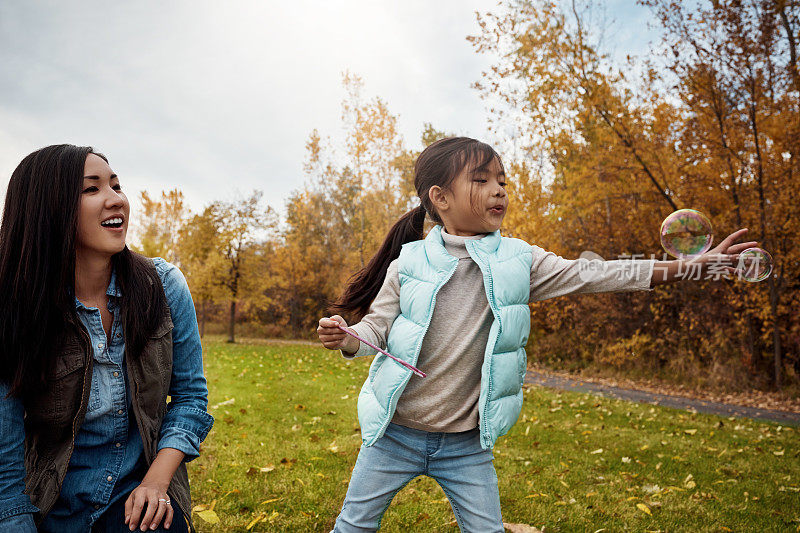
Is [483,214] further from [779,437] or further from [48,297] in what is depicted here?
[779,437]

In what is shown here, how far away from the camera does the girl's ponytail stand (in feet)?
8.92

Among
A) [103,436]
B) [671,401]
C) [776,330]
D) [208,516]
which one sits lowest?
[671,401]

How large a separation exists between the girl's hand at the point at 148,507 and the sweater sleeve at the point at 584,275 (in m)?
1.60

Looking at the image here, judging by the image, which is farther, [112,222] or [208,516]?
[208,516]

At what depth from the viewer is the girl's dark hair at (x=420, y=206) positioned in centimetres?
244

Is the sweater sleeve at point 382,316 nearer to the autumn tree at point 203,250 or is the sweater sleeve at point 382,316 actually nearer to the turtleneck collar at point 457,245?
the turtleneck collar at point 457,245

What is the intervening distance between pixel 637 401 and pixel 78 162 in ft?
30.1

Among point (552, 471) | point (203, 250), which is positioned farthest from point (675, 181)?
point (203, 250)

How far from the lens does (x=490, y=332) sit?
7.10ft

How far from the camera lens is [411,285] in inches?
91.9

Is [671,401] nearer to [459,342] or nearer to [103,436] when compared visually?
[459,342]

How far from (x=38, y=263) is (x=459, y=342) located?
1520 mm

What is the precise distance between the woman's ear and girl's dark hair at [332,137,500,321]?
3 cm

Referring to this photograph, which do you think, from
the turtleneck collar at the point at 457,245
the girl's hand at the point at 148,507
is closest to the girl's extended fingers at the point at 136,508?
the girl's hand at the point at 148,507
